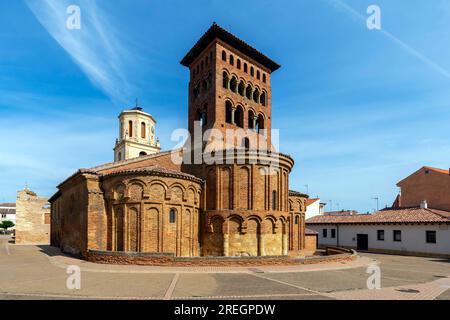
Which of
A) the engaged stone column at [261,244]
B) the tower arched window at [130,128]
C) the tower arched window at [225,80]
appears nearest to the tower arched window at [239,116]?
the tower arched window at [225,80]

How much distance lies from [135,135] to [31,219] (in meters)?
19.4

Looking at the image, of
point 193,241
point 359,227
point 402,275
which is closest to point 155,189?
point 193,241

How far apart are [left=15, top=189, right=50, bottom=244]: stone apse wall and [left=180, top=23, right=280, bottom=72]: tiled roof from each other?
3064 cm

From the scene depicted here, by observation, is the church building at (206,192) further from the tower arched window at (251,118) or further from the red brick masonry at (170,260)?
the red brick masonry at (170,260)

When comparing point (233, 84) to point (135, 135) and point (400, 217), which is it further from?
point (400, 217)

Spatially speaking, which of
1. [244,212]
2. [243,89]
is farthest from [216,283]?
[243,89]

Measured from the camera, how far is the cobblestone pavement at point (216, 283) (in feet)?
34.1

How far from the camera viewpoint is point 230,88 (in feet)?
93.2

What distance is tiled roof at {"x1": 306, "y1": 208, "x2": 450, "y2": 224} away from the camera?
2844 cm

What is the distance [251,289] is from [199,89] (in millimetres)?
23015

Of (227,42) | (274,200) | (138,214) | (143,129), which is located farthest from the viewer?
(143,129)

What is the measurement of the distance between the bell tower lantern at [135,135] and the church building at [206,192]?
13297 mm

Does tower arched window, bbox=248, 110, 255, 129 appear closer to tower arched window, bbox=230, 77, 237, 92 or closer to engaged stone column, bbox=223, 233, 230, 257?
tower arched window, bbox=230, 77, 237, 92
